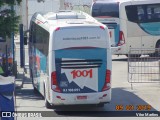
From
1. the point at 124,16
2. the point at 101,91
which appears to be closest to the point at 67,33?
the point at 101,91

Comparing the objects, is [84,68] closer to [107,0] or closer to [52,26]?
[52,26]

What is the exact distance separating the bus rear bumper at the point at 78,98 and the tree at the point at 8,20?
5462mm

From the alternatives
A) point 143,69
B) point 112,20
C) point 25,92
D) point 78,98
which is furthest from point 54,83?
point 112,20

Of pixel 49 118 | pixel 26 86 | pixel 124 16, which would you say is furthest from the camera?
pixel 124 16

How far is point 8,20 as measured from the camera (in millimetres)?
22453

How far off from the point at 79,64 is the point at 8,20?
5.74m

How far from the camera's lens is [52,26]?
59.5 ft

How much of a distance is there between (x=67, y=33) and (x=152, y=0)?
16.5 m

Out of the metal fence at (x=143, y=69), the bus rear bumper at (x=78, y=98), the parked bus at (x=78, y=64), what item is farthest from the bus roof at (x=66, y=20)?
the metal fence at (x=143, y=69)

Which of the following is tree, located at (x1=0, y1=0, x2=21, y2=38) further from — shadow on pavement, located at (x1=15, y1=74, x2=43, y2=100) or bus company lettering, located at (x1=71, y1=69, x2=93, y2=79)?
bus company lettering, located at (x1=71, y1=69, x2=93, y2=79)

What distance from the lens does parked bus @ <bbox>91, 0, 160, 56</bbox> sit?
3297 cm

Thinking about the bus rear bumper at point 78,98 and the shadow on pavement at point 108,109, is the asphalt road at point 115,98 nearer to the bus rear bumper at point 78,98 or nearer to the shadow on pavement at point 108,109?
the shadow on pavement at point 108,109

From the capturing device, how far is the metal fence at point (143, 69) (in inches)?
914

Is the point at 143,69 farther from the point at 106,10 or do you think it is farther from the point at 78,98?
the point at 106,10
